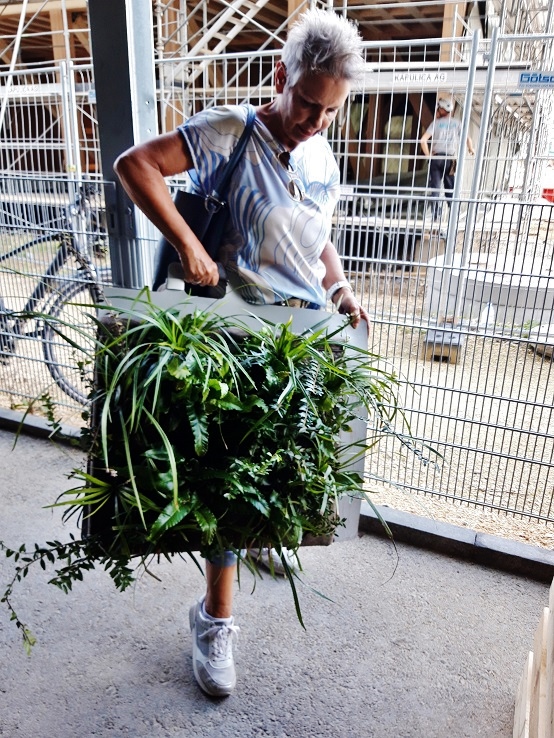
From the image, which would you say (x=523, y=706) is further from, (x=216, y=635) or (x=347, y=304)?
(x=347, y=304)

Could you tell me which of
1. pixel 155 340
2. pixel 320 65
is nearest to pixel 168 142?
pixel 320 65

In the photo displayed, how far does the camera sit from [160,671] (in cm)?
156

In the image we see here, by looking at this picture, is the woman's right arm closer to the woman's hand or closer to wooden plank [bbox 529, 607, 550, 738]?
the woman's hand

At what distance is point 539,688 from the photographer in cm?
120

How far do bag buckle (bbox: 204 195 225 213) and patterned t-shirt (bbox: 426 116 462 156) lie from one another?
303cm

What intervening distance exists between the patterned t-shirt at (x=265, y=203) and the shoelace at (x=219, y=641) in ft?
2.83

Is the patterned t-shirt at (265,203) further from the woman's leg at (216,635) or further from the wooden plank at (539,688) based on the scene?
the wooden plank at (539,688)

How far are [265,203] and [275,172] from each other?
0.07m

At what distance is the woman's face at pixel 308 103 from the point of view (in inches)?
48.1

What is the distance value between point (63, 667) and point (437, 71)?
394cm

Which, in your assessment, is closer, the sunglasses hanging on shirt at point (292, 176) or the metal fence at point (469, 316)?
the sunglasses hanging on shirt at point (292, 176)

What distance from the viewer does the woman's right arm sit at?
1.25 m

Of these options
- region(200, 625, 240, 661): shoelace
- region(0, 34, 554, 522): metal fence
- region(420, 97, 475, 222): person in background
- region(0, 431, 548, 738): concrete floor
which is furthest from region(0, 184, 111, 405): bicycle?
region(420, 97, 475, 222): person in background

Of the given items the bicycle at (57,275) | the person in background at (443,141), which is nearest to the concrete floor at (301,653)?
the bicycle at (57,275)
